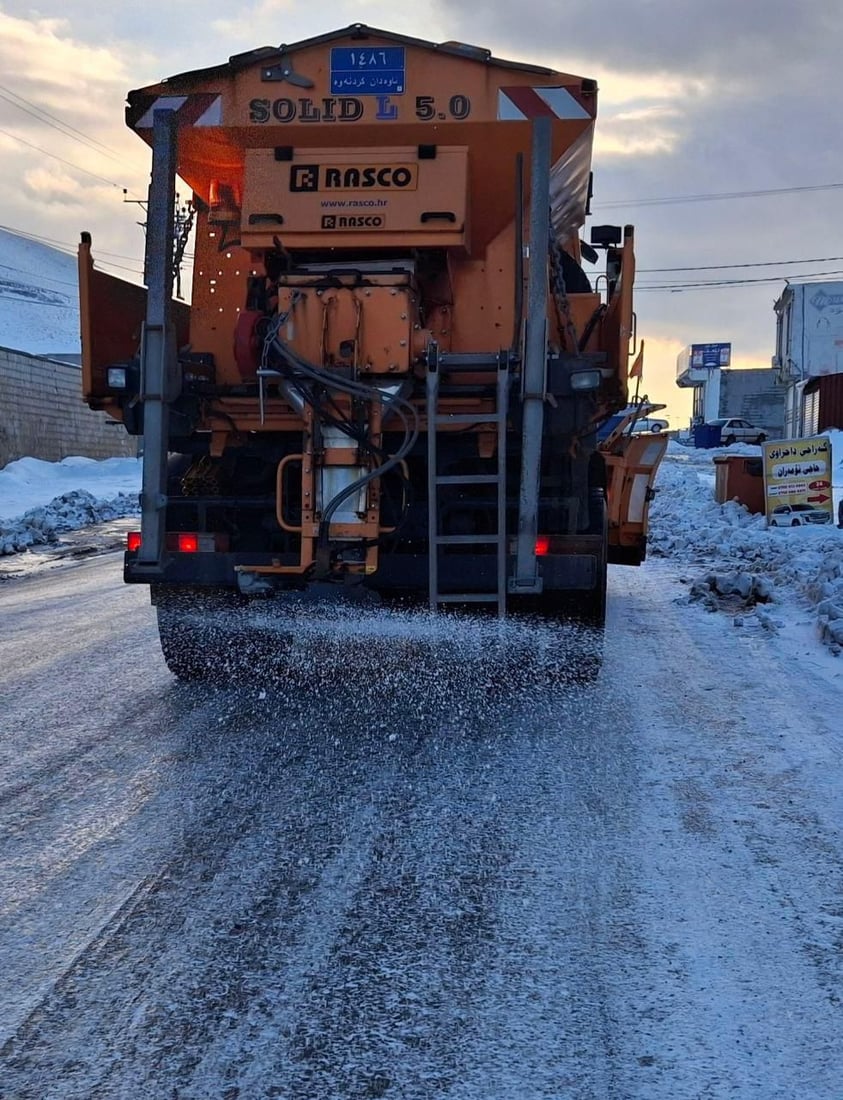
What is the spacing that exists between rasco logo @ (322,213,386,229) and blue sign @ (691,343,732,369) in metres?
101

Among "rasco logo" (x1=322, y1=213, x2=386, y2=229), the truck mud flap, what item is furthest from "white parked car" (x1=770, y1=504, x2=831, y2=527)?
"rasco logo" (x1=322, y1=213, x2=386, y2=229)

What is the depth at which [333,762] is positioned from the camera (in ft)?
15.6

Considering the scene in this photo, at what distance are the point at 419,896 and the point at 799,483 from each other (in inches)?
491

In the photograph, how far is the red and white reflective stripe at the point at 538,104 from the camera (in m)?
5.90

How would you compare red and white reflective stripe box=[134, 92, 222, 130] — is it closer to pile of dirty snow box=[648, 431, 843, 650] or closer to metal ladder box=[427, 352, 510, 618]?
metal ladder box=[427, 352, 510, 618]

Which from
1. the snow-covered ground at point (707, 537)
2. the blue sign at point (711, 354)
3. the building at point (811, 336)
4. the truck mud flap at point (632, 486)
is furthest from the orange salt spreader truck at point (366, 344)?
the blue sign at point (711, 354)

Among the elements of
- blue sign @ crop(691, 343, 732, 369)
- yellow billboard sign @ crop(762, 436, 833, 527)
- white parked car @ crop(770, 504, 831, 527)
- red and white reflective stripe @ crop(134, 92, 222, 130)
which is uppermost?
blue sign @ crop(691, 343, 732, 369)

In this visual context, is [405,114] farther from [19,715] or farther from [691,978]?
[691,978]

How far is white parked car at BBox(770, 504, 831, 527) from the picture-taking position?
561 inches

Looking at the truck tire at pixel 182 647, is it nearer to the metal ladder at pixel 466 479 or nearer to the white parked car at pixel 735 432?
the metal ladder at pixel 466 479

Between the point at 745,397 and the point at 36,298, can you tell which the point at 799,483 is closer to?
the point at 745,397

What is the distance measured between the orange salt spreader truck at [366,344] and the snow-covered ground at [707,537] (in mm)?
2772

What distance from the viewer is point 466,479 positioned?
5.61m

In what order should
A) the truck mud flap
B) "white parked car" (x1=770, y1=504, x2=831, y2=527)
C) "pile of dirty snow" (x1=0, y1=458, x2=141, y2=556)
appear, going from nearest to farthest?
the truck mud flap
"white parked car" (x1=770, y1=504, x2=831, y2=527)
"pile of dirty snow" (x1=0, y1=458, x2=141, y2=556)
